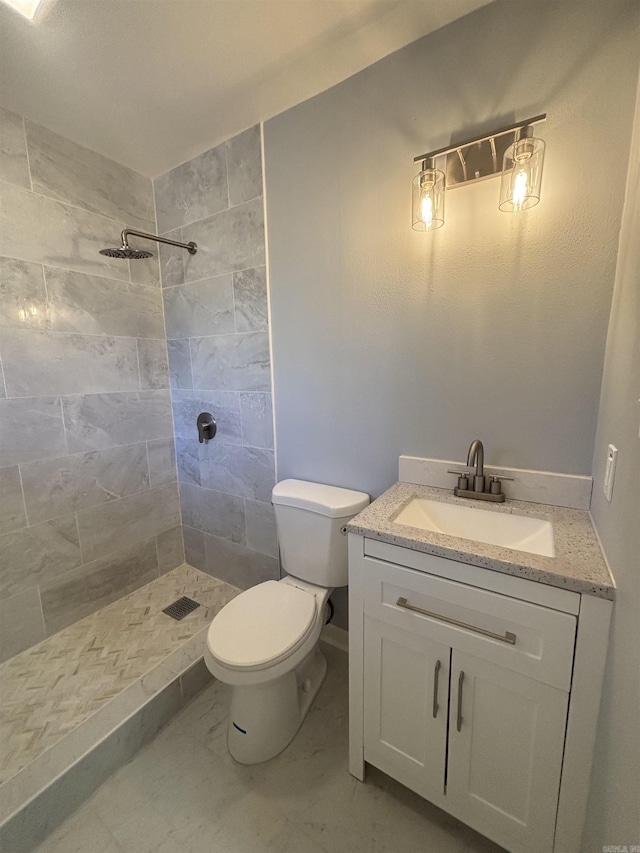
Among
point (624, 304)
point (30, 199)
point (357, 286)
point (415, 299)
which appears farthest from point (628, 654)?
point (30, 199)

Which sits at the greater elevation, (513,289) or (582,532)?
(513,289)

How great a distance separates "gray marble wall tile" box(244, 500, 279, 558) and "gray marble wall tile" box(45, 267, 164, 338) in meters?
1.17

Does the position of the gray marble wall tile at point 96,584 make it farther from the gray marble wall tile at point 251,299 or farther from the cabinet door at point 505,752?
the cabinet door at point 505,752

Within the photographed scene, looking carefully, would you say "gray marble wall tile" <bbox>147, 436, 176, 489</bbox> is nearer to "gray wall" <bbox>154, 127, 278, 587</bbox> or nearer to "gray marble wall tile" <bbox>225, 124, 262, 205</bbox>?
"gray wall" <bbox>154, 127, 278, 587</bbox>

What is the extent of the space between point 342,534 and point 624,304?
1149 mm

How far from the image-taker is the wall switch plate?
2.77ft

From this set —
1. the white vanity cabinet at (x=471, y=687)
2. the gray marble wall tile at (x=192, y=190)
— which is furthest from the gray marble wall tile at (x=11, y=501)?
the white vanity cabinet at (x=471, y=687)

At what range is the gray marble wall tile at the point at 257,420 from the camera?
5.65 feet

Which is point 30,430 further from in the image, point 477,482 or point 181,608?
point 477,482

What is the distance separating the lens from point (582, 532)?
3.16ft

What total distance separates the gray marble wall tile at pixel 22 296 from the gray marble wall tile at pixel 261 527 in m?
1.31

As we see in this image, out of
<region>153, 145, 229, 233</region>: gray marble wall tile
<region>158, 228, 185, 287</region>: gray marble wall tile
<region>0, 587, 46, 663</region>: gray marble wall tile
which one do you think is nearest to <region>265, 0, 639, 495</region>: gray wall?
<region>153, 145, 229, 233</region>: gray marble wall tile

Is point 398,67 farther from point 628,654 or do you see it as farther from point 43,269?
point 628,654

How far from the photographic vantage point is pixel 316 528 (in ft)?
4.68
